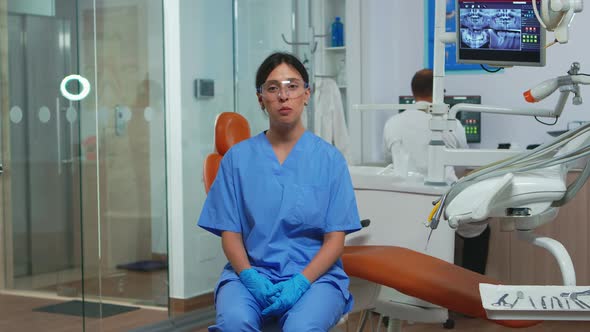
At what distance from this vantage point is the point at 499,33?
2986 mm

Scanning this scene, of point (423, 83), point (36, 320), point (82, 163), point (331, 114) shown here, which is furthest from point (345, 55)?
point (36, 320)

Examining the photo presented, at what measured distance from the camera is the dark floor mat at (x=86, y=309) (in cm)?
334

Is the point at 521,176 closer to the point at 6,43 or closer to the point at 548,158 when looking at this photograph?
the point at 548,158

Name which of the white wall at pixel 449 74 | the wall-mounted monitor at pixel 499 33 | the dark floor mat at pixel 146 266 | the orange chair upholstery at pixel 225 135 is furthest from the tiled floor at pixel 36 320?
the white wall at pixel 449 74

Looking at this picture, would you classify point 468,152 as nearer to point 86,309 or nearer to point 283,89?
point 283,89

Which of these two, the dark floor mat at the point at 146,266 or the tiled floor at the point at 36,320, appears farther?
the dark floor mat at the point at 146,266

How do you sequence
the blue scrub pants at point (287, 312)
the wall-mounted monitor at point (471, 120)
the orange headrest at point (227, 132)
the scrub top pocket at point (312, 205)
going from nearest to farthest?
the blue scrub pants at point (287, 312), the scrub top pocket at point (312, 205), the orange headrest at point (227, 132), the wall-mounted monitor at point (471, 120)

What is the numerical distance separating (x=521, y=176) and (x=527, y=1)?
3.76 ft

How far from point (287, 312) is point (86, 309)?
5.28 ft

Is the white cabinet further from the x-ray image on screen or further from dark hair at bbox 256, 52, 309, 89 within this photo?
dark hair at bbox 256, 52, 309, 89

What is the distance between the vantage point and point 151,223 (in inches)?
158

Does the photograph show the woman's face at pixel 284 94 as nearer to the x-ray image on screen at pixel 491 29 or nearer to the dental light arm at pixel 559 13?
the dental light arm at pixel 559 13

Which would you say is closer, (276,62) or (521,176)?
(521,176)

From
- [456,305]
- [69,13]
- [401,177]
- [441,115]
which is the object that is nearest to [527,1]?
[441,115]
